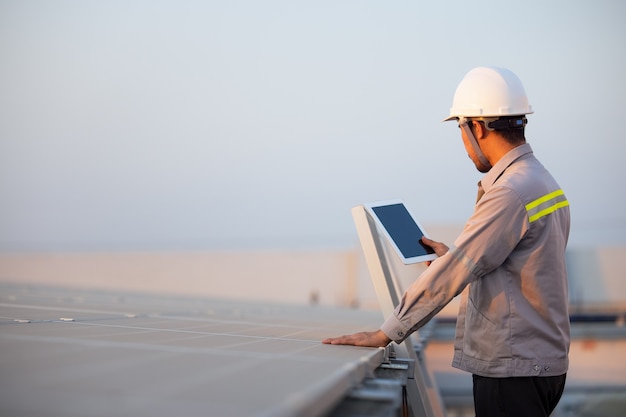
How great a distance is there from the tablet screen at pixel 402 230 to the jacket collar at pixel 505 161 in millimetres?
408

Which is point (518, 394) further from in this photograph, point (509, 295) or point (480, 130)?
point (480, 130)

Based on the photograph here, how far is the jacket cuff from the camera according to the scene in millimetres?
2830

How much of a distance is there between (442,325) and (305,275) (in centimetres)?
Result: 610

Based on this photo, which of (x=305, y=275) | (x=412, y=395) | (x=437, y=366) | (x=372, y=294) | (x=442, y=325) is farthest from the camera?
(x=305, y=275)

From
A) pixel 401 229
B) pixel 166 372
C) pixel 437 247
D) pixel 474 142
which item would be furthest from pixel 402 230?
pixel 166 372

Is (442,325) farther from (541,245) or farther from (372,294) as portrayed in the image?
(541,245)

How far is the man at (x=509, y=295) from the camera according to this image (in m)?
2.72

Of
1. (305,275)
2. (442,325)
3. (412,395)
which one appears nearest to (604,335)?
(442,325)

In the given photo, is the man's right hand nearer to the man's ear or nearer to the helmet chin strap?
the helmet chin strap

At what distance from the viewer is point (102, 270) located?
1870 centimetres

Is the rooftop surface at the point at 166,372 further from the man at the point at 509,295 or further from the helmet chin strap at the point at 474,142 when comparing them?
the helmet chin strap at the point at 474,142

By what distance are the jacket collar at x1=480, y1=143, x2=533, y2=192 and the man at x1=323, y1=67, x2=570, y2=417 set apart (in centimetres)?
4

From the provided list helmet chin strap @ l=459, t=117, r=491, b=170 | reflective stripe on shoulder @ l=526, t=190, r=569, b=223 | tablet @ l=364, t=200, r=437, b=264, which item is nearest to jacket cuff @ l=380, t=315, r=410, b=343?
tablet @ l=364, t=200, r=437, b=264

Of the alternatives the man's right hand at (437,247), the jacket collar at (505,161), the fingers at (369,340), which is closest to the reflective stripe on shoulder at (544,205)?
the jacket collar at (505,161)
